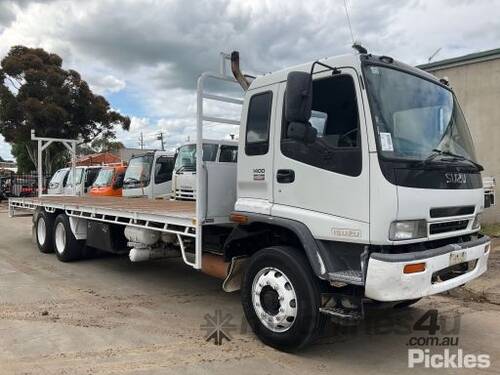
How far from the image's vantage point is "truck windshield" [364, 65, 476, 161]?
14.1 feet

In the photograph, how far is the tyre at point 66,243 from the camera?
9.54 meters

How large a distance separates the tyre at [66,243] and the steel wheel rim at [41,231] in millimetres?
853

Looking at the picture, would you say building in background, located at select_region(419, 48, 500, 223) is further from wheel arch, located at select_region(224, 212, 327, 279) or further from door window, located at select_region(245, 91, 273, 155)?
wheel arch, located at select_region(224, 212, 327, 279)

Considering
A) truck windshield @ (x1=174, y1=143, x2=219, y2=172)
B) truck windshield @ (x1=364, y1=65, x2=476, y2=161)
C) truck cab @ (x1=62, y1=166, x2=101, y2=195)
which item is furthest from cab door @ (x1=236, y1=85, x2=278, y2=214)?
truck cab @ (x1=62, y1=166, x2=101, y2=195)

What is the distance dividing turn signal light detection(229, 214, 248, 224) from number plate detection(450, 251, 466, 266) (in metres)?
2.01

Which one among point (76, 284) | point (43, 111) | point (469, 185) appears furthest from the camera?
point (43, 111)

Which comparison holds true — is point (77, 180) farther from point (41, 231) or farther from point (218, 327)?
point (218, 327)

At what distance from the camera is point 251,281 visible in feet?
16.6

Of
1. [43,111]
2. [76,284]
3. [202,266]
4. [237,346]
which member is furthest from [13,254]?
[43,111]

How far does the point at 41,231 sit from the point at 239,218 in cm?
716

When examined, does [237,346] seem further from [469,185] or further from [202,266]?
[469,185]

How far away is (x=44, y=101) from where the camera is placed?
1105 inches

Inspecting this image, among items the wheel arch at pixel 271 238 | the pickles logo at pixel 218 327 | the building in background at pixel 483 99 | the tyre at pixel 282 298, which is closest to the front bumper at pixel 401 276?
the wheel arch at pixel 271 238

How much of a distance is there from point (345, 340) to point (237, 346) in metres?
1.16
